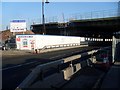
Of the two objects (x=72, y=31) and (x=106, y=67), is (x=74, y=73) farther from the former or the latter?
(x=72, y=31)

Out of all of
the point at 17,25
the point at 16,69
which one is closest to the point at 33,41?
the point at 17,25

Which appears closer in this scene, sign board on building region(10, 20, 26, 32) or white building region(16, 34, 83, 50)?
white building region(16, 34, 83, 50)

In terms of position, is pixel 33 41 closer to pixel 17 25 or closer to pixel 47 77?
pixel 17 25

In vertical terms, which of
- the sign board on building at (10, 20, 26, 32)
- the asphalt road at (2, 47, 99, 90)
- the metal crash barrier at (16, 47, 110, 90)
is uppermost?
the sign board on building at (10, 20, 26, 32)

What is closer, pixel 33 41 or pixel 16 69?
pixel 16 69

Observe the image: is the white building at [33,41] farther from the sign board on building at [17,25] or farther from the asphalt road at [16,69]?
the asphalt road at [16,69]

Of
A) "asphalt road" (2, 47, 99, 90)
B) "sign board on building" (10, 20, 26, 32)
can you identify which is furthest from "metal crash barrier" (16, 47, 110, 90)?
"sign board on building" (10, 20, 26, 32)

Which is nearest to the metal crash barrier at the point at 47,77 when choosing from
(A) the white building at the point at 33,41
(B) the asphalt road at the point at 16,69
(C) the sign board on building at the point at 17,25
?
(B) the asphalt road at the point at 16,69

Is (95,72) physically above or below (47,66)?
below

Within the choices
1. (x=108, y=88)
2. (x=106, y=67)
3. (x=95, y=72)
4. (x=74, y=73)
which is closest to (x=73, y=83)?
(x=108, y=88)

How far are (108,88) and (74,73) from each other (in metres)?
4.48

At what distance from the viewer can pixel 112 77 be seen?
13391mm

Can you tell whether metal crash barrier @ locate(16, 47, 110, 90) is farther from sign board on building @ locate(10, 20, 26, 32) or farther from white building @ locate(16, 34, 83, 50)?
sign board on building @ locate(10, 20, 26, 32)

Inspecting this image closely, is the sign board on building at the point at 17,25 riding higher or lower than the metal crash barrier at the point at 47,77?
higher
